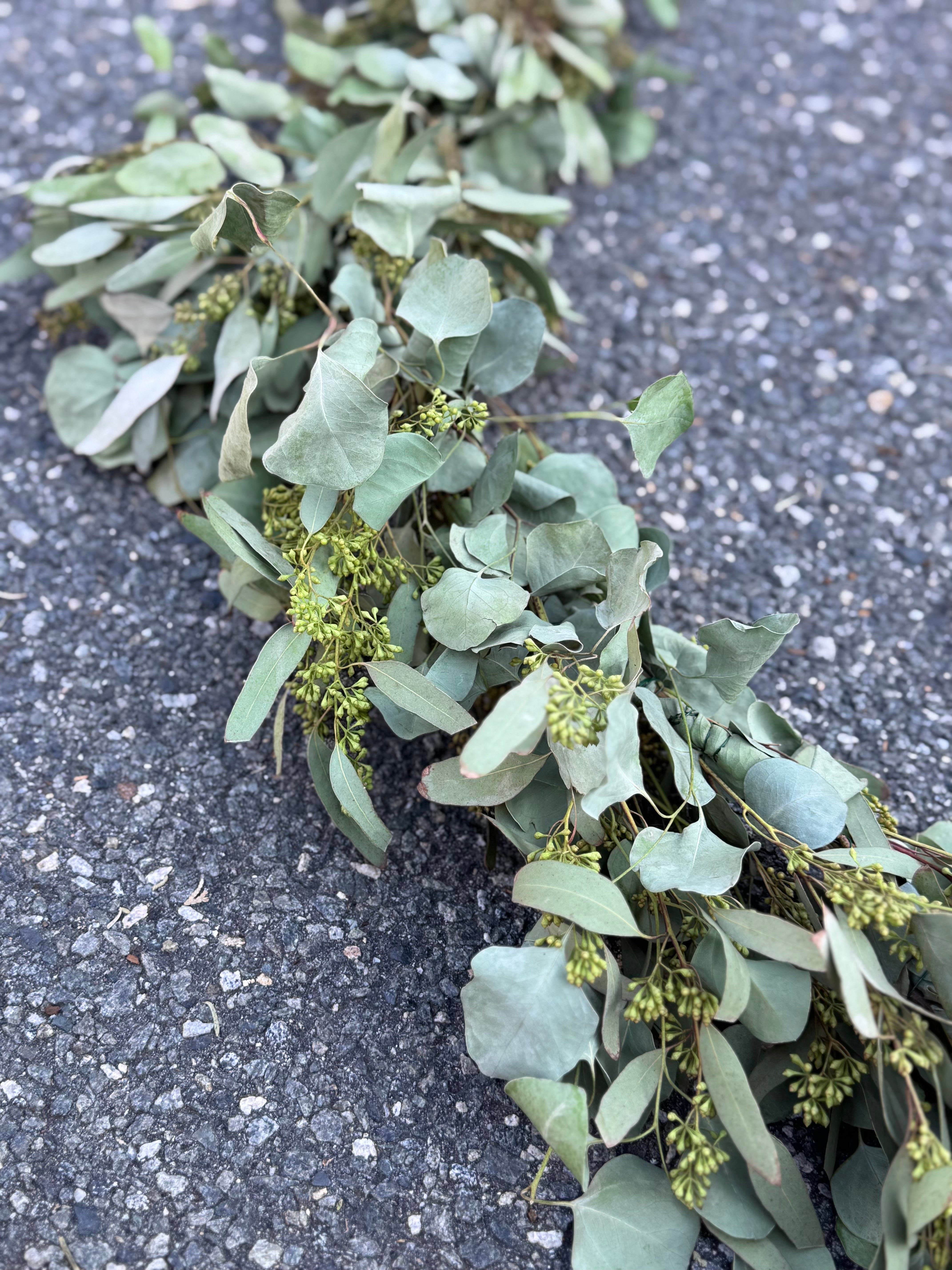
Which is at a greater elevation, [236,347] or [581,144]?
[581,144]

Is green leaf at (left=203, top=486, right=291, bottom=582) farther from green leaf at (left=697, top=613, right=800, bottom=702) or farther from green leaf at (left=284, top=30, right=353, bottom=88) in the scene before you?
green leaf at (left=284, top=30, right=353, bottom=88)

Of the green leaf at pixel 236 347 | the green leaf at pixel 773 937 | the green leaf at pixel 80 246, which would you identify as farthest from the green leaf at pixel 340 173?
the green leaf at pixel 773 937

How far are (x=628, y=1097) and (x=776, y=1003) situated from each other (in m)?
0.15

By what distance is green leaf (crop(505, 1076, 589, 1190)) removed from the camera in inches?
32.0

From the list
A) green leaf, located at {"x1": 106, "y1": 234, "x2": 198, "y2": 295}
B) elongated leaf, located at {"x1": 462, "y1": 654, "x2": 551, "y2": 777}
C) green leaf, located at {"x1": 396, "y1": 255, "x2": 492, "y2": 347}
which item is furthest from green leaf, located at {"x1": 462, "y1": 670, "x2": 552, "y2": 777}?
green leaf, located at {"x1": 106, "y1": 234, "x2": 198, "y2": 295}

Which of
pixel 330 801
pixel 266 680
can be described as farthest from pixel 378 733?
pixel 266 680

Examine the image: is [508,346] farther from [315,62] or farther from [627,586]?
[315,62]

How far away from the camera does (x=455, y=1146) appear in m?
0.94

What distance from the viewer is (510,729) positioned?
2.73 feet

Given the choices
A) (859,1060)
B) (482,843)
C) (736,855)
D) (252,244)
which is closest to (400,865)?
(482,843)

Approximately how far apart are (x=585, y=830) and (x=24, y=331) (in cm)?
117

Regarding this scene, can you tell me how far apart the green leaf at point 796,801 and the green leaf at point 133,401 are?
0.90 metres

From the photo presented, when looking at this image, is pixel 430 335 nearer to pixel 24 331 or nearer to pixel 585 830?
pixel 585 830

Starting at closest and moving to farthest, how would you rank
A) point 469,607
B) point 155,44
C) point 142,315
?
point 469,607 → point 142,315 → point 155,44
